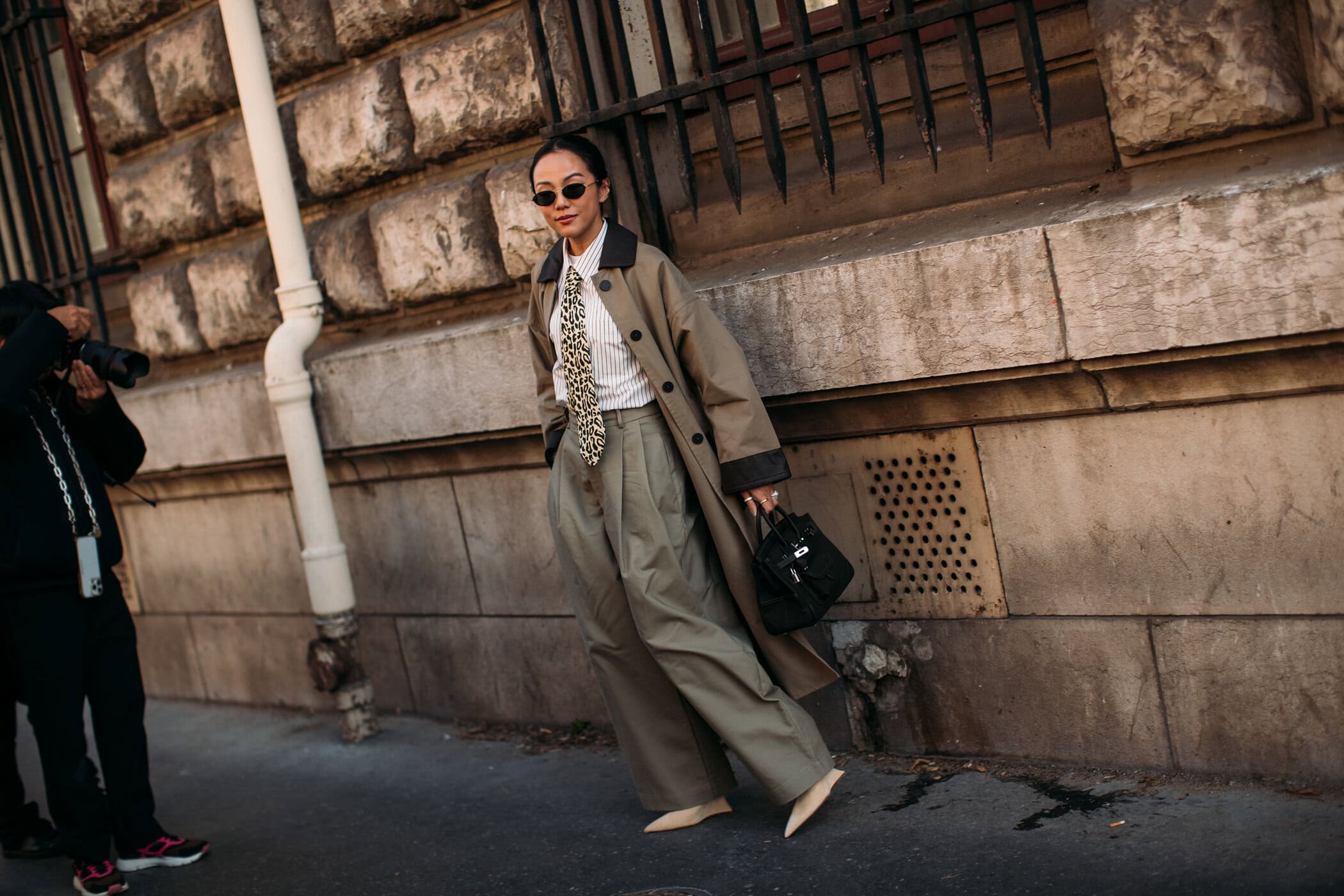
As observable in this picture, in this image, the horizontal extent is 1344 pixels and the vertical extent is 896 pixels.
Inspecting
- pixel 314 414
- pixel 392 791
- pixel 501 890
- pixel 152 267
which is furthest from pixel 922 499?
pixel 152 267

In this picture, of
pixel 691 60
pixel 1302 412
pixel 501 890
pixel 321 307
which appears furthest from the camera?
pixel 321 307

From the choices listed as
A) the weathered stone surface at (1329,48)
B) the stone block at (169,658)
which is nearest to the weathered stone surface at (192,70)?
the stone block at (169,658)

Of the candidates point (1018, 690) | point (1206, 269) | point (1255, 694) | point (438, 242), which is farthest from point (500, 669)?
point (1206, 269)

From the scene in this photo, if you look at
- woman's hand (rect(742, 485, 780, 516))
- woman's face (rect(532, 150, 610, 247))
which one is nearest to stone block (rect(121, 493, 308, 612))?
woman's face (rect(532, 150, 610, 247))

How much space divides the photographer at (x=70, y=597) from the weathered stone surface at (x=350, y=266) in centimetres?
128

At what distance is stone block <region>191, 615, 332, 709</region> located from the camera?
20.2 ft

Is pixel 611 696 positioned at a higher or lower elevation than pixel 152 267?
lower

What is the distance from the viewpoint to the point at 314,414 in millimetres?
5539

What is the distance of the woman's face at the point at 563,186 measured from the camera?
3.63m

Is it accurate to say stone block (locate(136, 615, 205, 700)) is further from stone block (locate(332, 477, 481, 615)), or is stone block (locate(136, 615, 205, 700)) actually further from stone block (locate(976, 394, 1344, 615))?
stone block (locate(976, 394, 1344, 615))

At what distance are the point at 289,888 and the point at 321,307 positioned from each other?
7.93ft

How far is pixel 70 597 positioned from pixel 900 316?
2646 millimetres

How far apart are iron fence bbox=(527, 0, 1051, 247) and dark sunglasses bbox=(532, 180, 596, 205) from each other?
614 millimetres

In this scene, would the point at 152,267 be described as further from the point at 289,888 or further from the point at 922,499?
the point at 922,499
